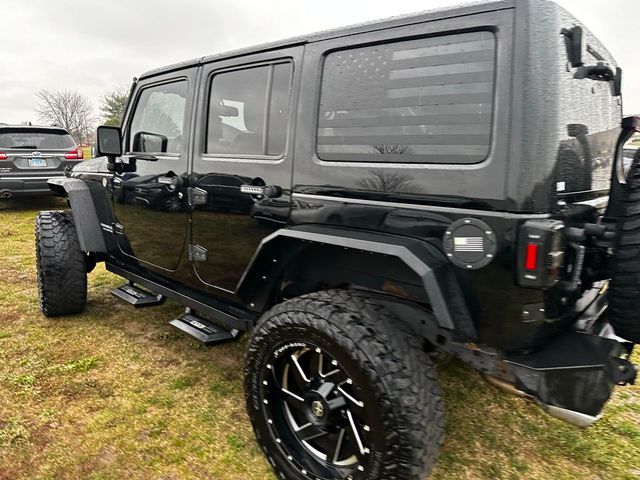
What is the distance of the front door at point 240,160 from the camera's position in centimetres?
224

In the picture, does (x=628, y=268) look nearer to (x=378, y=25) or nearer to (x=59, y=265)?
(x=378, y=25)

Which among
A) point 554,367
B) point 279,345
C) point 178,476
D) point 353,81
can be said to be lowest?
point 178,476

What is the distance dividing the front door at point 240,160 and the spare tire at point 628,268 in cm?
138

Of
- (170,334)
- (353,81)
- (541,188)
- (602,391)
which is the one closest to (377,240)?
(541,188)

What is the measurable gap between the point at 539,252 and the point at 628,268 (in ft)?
1.26

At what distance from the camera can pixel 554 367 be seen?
158 centimetres

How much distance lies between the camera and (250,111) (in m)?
2.47

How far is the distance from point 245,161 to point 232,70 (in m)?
0.59

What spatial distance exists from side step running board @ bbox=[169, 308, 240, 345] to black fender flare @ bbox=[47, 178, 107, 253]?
1.18 m

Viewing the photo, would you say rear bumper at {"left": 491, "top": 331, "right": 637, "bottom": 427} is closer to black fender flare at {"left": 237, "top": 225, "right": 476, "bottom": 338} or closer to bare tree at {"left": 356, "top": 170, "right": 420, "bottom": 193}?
black fender flare at {"left": 237, "top": 225, "right": 476, "bottom": 338}

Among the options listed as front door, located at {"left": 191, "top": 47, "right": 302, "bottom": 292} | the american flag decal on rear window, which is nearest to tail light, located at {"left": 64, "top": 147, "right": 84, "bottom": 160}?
front door, located at {"left": 191, "top": 47, "right": 302, "bottom": 292}

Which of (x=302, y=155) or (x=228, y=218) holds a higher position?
(x=302, y=155)

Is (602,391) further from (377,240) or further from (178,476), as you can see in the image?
(178,476)

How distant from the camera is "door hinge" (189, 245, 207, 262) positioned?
8.91ft
